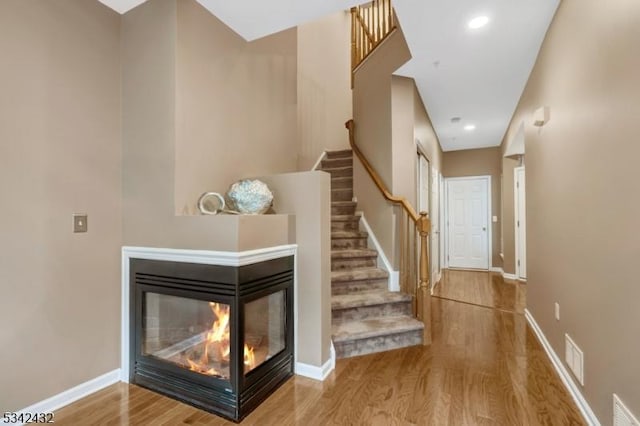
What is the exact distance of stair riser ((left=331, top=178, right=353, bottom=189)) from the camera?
14.6 ft

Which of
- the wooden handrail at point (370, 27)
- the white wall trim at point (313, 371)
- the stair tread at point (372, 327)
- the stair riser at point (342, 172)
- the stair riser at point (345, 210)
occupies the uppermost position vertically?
the wooden handrail at point (370, 27)

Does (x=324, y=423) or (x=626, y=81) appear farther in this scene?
(x=324, y=423)

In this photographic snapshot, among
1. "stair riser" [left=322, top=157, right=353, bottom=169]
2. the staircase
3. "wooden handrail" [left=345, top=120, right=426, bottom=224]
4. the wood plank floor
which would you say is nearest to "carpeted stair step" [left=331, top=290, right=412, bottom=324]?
the staircase

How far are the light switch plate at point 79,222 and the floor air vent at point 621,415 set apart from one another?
3.03 metres

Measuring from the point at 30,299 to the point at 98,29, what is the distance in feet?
5.83

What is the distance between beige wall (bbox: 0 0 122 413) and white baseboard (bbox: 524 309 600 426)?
2977 millimetres

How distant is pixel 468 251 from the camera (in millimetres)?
6859

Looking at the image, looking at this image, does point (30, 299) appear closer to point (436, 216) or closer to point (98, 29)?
point (98, 29)

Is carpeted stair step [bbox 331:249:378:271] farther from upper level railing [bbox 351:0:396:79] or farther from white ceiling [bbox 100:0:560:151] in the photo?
upper level railing [bbox 351:0:396:79]

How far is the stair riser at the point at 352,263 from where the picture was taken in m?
3.43

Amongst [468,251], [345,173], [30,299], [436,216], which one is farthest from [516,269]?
[30,299]

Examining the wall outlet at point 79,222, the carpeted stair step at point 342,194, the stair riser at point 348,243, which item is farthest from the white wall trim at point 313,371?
the carpeted stair step at point 342,194

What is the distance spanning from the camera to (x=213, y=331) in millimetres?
2020

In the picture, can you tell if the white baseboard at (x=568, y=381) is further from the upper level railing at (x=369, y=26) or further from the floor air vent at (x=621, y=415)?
the upper level railing at (x=369, y=26)
